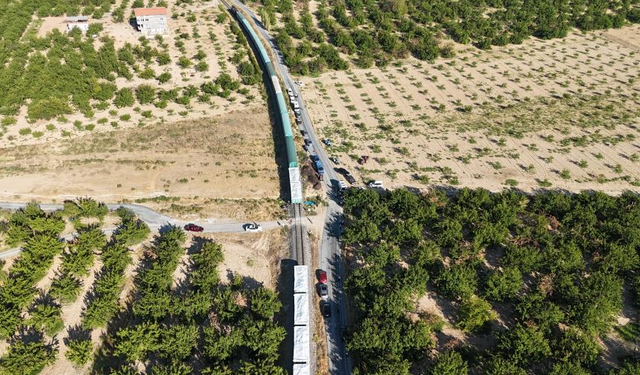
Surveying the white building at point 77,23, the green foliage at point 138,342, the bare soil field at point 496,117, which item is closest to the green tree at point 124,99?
the bare soil field at point 496,117

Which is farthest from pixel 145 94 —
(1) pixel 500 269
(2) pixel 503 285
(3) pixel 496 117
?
(2) pixel 503 285

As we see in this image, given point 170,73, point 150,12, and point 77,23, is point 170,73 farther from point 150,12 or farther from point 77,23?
point 77,23

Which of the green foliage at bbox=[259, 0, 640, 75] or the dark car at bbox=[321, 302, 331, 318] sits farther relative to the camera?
the green foliage at bbox=[259, 0, 640, 75]

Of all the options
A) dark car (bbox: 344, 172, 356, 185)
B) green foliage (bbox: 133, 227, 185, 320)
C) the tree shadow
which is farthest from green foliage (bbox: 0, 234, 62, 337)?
dark car (bbox: 344, 172, 356, 185)

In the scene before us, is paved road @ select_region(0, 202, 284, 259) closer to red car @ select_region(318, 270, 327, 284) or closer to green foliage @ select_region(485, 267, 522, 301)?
red car @ select_region(318, 270, 327, 284)

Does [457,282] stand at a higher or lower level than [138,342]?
higher

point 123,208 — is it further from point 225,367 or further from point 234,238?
point 225,367

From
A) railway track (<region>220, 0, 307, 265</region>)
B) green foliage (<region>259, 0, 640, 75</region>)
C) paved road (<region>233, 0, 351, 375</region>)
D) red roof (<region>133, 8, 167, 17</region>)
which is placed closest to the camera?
paved road (<region>233, 0, 351, 375</region>)
